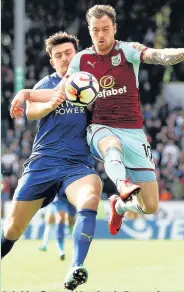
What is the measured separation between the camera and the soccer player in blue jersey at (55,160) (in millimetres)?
8555

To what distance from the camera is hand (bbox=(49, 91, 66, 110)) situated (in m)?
8.37

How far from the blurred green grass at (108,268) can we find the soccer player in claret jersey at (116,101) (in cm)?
95

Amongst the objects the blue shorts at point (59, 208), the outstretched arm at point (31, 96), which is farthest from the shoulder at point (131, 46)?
the blue shorts at point (59, 208)

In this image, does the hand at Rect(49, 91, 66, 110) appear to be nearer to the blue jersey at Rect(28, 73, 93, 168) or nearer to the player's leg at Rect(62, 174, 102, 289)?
the blue jersey at Rect(28, 73, 93, 168)

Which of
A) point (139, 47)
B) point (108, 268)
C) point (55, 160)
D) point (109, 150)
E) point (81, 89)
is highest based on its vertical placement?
point (139, 47)

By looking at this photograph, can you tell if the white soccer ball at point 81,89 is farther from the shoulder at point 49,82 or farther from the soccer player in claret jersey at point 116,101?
the shoulder at point 49,82

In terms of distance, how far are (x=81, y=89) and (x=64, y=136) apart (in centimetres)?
67

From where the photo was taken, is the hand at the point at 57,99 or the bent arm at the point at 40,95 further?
the bent arm at the point at 40,95

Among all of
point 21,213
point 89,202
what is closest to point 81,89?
point 89,202

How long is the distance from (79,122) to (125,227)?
39.4 ft

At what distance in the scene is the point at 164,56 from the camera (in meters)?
8.47

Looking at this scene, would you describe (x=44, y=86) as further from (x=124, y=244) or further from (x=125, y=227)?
(x=125, y=227)

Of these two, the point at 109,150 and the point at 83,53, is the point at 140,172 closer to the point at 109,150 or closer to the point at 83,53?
the point at 109,150

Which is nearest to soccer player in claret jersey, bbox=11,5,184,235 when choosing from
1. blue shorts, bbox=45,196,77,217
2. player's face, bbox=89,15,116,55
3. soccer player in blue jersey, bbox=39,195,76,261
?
player's face, bbox=89,15,116,55
